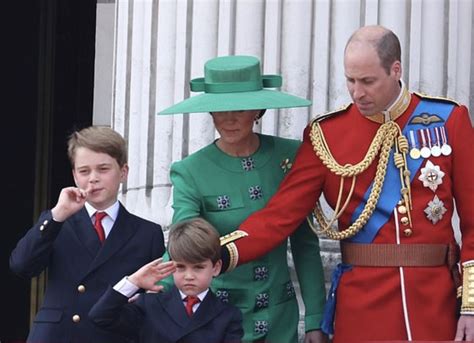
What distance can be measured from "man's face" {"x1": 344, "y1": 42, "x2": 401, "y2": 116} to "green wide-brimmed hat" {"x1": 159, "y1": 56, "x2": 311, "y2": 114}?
0.91 feet

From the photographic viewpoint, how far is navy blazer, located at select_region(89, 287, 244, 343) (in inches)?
177

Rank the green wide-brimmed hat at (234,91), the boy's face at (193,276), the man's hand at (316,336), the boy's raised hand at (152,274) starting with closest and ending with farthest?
the boy's raised hand at (152,274) → the boy's face at (193,276) → the green wide-brimmed hat at (234,91) → the man's hand at (316,336)

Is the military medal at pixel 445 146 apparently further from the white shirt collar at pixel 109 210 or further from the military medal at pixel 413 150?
the white shirt collar at pixel 109 210

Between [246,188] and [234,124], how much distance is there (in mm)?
222

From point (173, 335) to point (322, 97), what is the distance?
1471 millimetres

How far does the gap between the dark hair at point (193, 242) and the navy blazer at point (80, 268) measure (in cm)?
23

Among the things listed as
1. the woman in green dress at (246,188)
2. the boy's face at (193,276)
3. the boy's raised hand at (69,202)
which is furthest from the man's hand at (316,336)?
the boy's raised hand at (69,202)

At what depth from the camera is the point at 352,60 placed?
4.62 metres

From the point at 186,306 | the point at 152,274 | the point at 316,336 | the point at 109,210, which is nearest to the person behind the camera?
the point at 152,274

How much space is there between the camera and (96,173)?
15.4ft

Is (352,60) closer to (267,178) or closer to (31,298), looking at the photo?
(267,178)

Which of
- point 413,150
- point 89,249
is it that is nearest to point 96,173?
point 89,249

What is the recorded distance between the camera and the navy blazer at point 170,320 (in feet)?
14.8

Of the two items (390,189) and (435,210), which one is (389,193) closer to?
(390,189)
